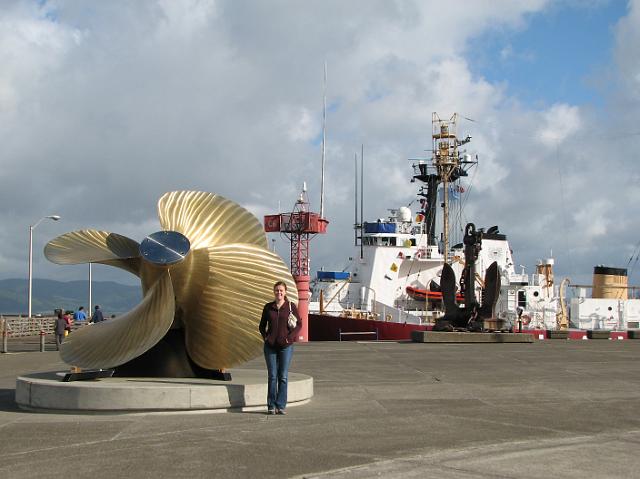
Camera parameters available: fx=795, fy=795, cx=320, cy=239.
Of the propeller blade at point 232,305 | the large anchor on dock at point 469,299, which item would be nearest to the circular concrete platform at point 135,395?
the propeller blade at point 232,305

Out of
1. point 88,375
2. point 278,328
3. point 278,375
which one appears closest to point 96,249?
point 88,375

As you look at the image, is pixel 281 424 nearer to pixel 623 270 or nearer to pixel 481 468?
pixel 481 468

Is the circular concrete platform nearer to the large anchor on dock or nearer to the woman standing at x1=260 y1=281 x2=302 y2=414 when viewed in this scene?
the woman standing at x1=260 y1=281 x2=302 y2=414

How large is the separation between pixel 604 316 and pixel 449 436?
35661mm

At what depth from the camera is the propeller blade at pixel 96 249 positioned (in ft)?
32.8

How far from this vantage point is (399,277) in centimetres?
3906

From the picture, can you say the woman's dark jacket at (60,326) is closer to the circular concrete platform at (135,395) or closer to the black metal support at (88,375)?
the black metal support at (88,375)

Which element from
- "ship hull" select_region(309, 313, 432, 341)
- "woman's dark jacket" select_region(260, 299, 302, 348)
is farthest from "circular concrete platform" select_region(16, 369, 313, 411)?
"ship hull" select_region(309, 313, 432, 341)

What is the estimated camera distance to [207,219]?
1002 cm

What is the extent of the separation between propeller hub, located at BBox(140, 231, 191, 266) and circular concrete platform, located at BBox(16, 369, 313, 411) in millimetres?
1376

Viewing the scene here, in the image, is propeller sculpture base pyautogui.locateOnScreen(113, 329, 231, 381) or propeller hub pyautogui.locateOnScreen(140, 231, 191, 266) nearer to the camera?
propeller hub pyautogui.locateOnScreen(140, 231, 191, 266)

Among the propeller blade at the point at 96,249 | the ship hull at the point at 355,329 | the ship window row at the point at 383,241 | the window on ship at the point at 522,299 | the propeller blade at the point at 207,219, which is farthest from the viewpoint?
the ship window row at the point at 383,241

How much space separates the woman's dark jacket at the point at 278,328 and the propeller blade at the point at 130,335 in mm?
1304

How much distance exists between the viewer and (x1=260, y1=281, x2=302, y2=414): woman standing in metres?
8.23
